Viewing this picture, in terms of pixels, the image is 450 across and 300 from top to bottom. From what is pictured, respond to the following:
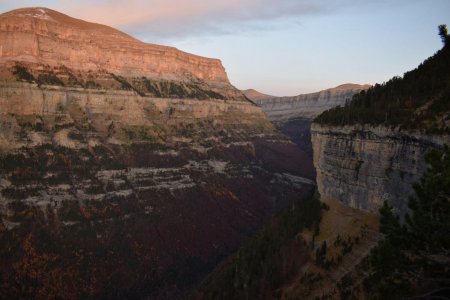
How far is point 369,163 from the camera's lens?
43906 mm

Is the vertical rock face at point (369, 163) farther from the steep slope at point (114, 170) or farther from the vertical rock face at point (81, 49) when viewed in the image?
the vertical rock face at point (81, 49)

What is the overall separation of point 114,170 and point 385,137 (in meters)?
71.4

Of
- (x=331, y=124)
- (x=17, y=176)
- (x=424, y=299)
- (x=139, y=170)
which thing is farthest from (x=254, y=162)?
(x=424, y=299)

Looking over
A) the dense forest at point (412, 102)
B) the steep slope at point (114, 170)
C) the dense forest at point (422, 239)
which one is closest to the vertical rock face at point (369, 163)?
the dense forest at point (412, 102)

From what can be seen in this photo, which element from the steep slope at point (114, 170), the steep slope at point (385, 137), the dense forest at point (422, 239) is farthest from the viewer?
the steep slope at point (114, 170)

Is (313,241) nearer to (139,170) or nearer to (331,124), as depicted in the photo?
(331,124)

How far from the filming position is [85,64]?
124938mm

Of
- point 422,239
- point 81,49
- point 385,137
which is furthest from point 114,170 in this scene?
point 422,239

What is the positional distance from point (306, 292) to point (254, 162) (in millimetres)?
104672

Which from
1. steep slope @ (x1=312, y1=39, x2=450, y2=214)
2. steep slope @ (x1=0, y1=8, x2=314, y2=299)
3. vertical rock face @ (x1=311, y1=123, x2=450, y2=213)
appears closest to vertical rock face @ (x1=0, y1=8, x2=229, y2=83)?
steep slope @ (x1=0, y1=8, x2=314, y2=299)

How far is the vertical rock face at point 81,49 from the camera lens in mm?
109250

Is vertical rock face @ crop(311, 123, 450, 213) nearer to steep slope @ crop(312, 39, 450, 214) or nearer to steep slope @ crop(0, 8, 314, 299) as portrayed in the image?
steep slope @ crop(312, 39, 450, 214)

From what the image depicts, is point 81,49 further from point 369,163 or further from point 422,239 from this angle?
point 422,239

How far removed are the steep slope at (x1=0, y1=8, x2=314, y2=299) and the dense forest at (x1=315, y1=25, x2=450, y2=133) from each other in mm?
42733
